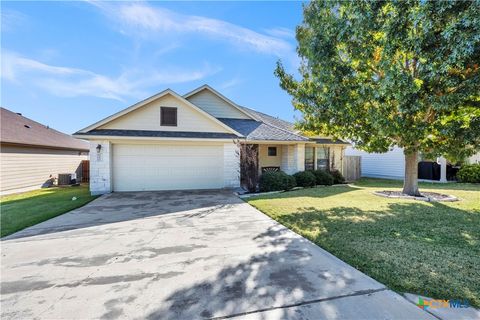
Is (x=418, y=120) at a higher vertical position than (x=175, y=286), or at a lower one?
higher

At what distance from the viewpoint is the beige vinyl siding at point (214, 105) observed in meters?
15.8

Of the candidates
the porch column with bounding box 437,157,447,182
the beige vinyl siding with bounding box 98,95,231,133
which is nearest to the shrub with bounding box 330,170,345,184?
the porch column with bounding box 437,157,447,182

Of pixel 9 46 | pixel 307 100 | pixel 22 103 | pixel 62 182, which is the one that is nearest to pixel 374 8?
pixel 307 100

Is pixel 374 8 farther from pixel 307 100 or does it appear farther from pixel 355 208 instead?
pixel 355 208

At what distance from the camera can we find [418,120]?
7.61 m

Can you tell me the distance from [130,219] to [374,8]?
32.8 ft

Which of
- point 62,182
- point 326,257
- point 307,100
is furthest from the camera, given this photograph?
point 62,182

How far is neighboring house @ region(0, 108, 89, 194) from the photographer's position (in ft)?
38.4

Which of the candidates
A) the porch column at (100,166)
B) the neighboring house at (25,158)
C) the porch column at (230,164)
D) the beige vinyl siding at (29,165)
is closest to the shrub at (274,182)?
the porch column at (230,164)

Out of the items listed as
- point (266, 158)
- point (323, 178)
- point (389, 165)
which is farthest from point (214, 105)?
point (389, 165)

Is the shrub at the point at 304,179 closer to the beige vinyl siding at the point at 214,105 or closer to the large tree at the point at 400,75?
the large tree at the point at 400,75

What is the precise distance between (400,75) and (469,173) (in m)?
13.1

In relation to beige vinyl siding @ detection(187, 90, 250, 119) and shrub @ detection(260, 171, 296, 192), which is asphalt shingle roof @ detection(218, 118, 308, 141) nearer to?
beige vinyl siding @ detection(187, 90, 250, 119)

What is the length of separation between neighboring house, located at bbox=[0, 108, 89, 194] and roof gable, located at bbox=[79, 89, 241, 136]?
544cm
